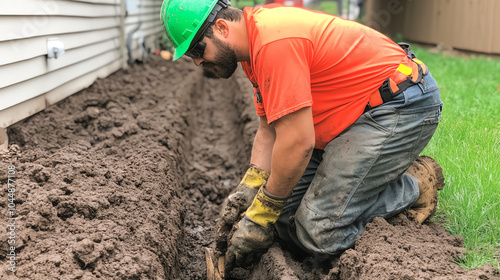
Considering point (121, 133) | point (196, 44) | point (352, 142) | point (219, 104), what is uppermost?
point (196, 44)

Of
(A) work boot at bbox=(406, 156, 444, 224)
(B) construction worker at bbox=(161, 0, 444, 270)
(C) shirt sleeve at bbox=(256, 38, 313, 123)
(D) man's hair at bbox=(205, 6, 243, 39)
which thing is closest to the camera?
(C) shirt sleeve at bbox=(256, 38, 313, 123)

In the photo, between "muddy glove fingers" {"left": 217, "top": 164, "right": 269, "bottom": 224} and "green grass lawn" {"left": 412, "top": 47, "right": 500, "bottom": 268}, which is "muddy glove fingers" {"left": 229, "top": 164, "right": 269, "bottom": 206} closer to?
"muddy glove fingers" {"left": 217, "top": 164, "right": 269, "bottom": 224}

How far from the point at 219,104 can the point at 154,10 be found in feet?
14.5

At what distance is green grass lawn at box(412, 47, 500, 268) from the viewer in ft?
8.62

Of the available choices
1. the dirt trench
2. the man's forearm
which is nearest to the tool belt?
the man's forearm

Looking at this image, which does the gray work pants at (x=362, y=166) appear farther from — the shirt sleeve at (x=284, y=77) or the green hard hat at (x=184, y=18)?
the green hard hat at (x=184, y=18)

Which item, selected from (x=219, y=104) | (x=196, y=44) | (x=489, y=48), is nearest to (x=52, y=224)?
(x=196, y=44)

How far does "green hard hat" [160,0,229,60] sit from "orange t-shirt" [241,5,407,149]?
0.77 feet

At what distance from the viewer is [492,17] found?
8812mm

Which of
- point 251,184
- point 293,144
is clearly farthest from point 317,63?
point 251,184

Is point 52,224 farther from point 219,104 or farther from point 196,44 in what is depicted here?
point 219,104

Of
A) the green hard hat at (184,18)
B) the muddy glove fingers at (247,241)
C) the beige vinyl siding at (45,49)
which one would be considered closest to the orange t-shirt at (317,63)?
the green hard hat at (184,18)

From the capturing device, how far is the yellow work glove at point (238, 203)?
3.01 m

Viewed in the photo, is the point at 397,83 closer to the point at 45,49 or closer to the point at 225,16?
the point at 225,16
